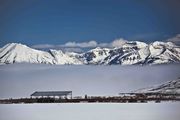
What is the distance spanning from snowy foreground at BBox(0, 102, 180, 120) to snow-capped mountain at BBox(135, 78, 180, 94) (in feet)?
0.51

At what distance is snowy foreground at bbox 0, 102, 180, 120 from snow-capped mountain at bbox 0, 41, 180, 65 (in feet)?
1.72

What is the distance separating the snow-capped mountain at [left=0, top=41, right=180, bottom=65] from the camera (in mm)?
5855

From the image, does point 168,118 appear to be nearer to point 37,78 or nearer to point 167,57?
point 167,57

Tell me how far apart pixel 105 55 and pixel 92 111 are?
699 millimetres

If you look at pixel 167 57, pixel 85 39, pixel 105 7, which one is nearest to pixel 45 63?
pixel 85 39

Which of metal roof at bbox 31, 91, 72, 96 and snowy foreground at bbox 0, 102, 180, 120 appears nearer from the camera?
snowy foreground at bbox 0, 102, 180, 120

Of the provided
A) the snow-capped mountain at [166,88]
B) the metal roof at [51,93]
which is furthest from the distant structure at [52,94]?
the snow-capped mountain at [166,88]

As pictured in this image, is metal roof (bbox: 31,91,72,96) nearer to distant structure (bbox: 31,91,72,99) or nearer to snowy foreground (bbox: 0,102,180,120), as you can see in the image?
distant structure (bbox: 31,91,72,99)

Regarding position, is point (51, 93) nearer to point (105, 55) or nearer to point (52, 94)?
point (52, 94)

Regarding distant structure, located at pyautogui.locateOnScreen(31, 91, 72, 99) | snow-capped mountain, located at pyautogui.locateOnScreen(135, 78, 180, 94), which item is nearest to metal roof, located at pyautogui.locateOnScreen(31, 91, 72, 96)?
distant structure, located at pyautogui.locateOnScreen(31, 91, 72, 99)

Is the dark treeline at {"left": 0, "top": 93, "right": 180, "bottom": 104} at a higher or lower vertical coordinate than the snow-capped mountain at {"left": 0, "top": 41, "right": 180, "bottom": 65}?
lower

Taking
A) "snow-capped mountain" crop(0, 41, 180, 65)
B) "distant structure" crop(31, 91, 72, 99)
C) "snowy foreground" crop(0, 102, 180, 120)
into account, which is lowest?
"snowy foreground" crop(0, 102, 180, 120)

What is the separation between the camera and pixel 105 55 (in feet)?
19.5

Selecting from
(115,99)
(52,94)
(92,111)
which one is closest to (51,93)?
(52,94)
